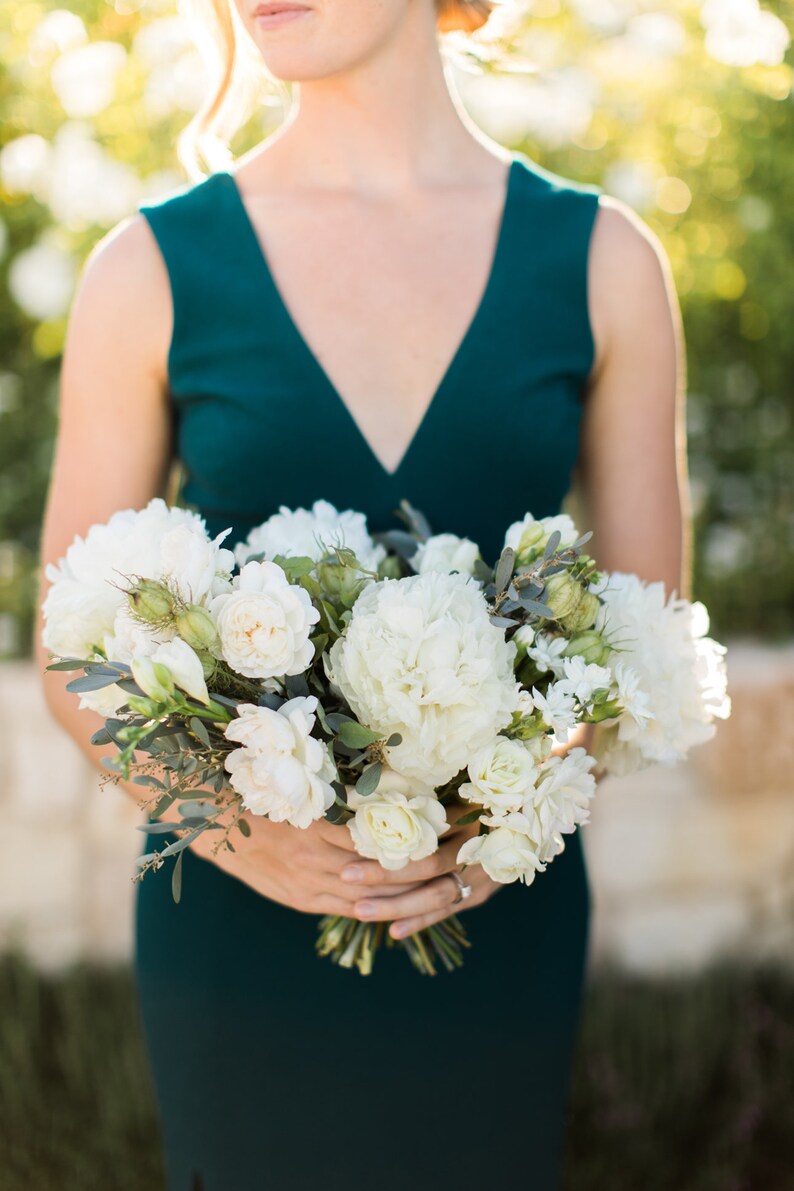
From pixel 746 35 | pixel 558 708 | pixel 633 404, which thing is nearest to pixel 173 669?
pixel 558 708

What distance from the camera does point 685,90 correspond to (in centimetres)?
402

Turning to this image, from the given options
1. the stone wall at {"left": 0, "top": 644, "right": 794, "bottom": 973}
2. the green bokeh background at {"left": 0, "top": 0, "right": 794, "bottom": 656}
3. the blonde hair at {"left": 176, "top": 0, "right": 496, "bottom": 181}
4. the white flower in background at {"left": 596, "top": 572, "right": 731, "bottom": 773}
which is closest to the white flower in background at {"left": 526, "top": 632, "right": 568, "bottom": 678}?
the white flower in background at {"left": 596, "top": 572, "right": 731, "bottom": 773}

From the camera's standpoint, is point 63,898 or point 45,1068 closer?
point 45,1068

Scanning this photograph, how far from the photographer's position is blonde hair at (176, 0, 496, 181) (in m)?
2.15

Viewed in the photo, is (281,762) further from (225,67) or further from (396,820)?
(225,67)

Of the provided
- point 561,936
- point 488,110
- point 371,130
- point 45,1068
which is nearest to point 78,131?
point 488,110

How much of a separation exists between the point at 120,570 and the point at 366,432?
2.07ft

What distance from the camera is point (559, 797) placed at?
1463 millimetres

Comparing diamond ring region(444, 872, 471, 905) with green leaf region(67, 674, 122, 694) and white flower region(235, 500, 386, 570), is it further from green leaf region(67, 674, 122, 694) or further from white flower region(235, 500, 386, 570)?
green leaf region(67, 674, 122, 694)

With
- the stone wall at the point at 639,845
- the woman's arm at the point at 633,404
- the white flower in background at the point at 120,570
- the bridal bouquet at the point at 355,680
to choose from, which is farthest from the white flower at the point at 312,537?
the stone wall at the point at 639,845

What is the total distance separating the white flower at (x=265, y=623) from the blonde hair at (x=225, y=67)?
3.53ft

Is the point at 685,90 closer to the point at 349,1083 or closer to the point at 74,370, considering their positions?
the point at 74,370

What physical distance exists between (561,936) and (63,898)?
7.29 ft

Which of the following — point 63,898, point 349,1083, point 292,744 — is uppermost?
point 292,744
